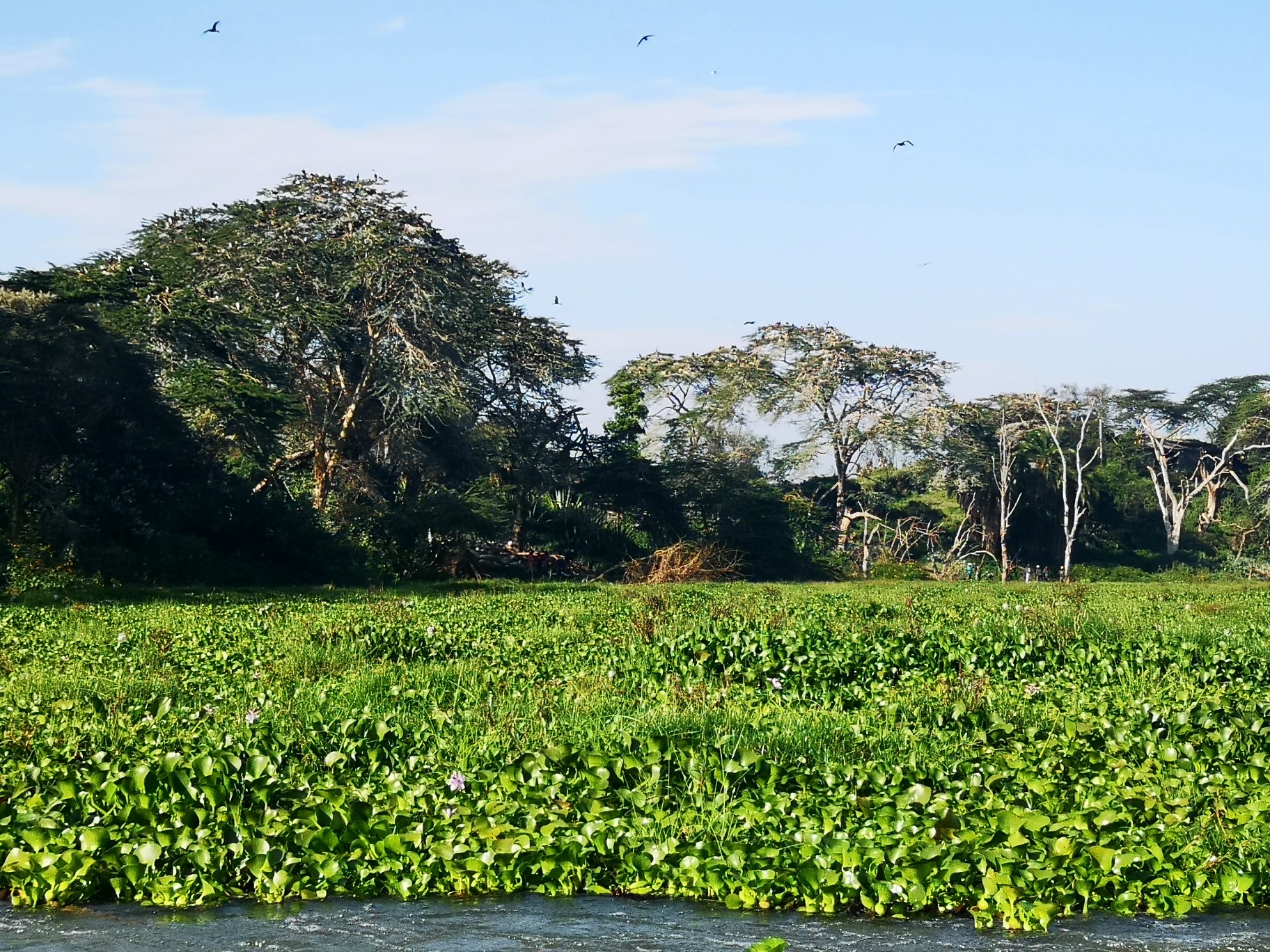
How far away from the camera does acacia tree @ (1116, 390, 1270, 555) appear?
149ft

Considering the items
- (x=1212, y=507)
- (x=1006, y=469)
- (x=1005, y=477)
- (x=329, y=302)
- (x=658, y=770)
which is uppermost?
(x=329, y=302)

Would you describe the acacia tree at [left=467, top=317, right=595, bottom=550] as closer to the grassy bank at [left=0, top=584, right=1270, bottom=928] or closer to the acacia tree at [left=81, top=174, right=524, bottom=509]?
the acacia tree at [left=81, top=174, right=524, bottom=509]

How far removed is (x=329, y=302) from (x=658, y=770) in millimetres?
25592

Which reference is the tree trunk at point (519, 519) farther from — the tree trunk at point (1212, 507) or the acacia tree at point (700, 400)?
the tree trunk at point (1212, 507)

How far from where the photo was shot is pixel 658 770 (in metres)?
7.25

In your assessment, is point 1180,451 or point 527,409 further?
point 1180,451

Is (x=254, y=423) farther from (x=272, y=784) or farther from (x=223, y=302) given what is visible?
(x=272, y=784)

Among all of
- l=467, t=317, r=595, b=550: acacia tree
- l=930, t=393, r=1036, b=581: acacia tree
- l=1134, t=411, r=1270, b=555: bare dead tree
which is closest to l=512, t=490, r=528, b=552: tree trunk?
l=467, t=317, r=595, b=550: acacia tree

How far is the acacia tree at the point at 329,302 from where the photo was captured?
3050 cm

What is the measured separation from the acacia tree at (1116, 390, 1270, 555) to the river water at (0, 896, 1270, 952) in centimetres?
4220

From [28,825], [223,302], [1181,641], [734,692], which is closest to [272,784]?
[28,825]

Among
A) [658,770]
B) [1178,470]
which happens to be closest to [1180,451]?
[1178,470]

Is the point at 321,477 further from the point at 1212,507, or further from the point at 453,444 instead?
the point at 1212,507

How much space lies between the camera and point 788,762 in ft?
25.0
